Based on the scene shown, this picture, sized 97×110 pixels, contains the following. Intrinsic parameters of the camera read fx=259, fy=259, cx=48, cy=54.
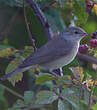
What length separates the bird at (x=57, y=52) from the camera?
2588 millimetres

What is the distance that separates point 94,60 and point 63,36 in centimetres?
110

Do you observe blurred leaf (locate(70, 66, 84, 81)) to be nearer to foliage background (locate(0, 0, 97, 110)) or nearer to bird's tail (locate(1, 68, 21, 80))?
foliage background (locate(0, 0, 97, 110))

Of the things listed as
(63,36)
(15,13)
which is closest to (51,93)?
(63,36)

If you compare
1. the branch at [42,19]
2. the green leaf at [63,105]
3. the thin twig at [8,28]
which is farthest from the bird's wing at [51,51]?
the thin twig at [8,28]

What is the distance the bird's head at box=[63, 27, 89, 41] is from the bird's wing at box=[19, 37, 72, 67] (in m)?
0.08

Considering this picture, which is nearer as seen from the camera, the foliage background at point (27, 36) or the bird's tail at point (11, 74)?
the bird's tail at point (11, 74)

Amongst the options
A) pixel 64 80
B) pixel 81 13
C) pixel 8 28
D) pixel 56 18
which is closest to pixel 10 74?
pixel 64 80

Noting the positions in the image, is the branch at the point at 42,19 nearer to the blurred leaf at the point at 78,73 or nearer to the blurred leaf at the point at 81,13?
the blurred leaf at the point at 81,13

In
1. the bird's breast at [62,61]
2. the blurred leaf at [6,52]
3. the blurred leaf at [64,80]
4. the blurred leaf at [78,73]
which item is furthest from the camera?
the bird's breast at [62,61]

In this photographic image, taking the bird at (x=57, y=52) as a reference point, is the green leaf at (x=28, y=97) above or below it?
below

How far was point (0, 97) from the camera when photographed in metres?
3.07

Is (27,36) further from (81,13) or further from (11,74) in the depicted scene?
(11,74)

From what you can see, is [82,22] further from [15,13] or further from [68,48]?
[15,13]

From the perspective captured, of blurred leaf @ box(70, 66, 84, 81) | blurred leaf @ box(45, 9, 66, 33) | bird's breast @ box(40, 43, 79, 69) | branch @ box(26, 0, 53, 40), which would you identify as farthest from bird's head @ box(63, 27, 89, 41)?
blurred leaf @ box(70, 66, 84, 81)
